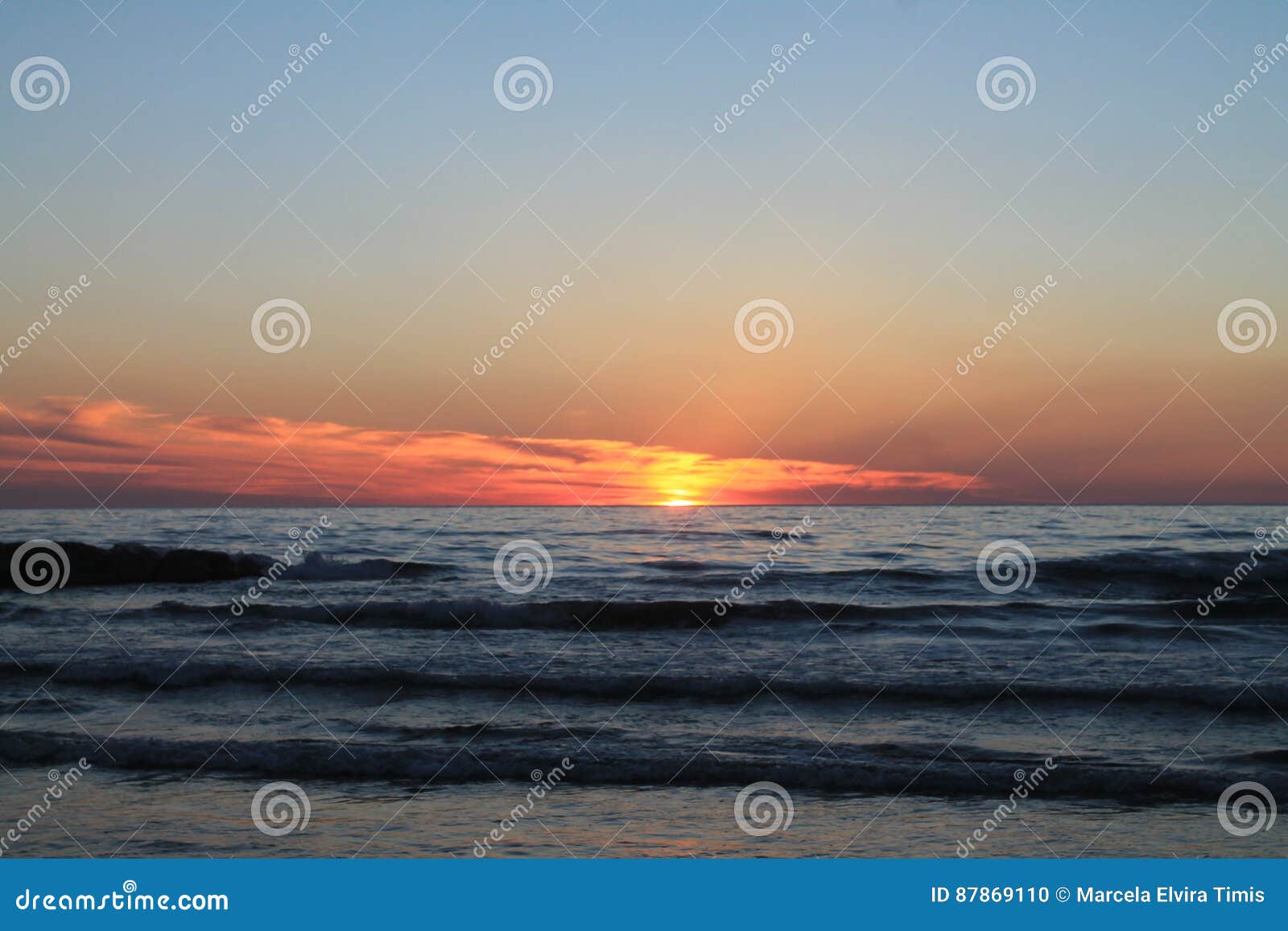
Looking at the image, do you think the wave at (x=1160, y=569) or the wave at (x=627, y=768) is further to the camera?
the wave at (x=1160, y=569)

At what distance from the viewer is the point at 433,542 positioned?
39750mm

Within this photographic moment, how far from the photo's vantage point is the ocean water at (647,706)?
9086 mm

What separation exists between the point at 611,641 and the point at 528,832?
10893 mm

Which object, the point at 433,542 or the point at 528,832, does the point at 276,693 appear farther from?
the point at 433,542

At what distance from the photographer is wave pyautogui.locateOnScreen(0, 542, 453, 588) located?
28.5 metres

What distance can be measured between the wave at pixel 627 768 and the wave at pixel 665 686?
3.25m

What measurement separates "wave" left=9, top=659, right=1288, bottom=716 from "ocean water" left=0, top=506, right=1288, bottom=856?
8 cm

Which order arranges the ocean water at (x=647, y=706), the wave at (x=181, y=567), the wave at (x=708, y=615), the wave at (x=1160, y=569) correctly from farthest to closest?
1. the wave at (x=181, y=567)
2. the wave at (x=1160, y=569)
3. the wave at (x=708, y=615)
4. the ocean water at (x=647, y=706)

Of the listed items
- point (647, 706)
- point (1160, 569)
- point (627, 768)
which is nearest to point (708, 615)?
point (647, 706)

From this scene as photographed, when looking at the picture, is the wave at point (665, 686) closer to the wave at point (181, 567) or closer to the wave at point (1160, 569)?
the wave at point (181, 567)

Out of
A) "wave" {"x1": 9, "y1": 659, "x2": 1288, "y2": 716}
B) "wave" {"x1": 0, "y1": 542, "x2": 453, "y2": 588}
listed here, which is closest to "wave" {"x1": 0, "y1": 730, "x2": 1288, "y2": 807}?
"wave" {"x1": 9, "y1": 659, "x2": 1288, "y2": 716}

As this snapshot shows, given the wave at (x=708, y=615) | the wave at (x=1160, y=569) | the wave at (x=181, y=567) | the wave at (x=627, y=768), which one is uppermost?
the wave at (x=1160, y=569)

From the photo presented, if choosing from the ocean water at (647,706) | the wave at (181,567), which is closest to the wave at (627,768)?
the ocean water at (647,706)

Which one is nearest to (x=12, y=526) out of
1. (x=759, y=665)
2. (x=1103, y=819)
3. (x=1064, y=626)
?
(x=759, y=665)
